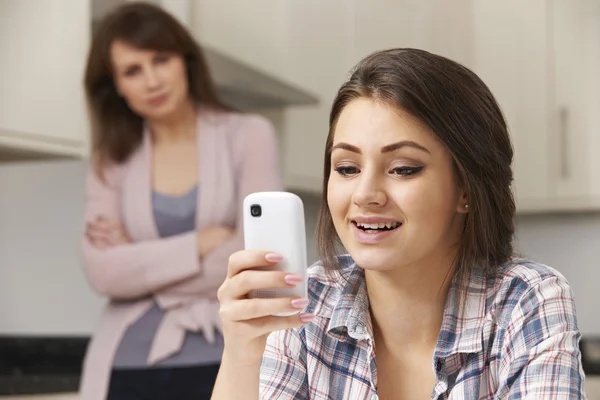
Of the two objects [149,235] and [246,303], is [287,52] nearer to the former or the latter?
[149,235]

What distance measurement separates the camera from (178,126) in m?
1.63

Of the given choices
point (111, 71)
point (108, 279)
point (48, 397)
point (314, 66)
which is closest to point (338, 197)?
point (108, 279)

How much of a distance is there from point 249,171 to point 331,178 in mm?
705

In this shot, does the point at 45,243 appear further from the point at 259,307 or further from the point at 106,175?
the point at 259,307

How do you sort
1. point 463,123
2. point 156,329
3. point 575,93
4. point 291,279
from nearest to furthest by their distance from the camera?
point 291,279 < point 463,123 < point 156,329 < point 575,93

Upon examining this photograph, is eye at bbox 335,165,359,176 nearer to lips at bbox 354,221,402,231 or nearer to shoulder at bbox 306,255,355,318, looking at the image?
lips at bbox 354,221,402,231

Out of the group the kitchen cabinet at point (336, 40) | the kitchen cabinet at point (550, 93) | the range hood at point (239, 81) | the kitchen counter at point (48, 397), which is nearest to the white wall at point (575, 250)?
the kitchen cabinet at point (550, 93)

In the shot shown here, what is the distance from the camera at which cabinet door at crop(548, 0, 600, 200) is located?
7.91 ft

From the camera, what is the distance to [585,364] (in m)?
2.21

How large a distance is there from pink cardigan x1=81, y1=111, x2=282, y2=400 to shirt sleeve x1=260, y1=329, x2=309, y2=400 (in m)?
0.58

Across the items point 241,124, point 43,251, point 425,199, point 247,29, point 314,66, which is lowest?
point 43,251

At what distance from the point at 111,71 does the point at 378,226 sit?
1014 mm

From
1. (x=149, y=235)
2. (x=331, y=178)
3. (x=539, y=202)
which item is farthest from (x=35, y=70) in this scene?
(x=539, y=202)

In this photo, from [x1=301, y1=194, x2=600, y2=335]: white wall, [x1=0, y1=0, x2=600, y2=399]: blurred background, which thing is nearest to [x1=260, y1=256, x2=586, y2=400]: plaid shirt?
[x1=0, y1=0, x2=600, y2=399]: blurred background
